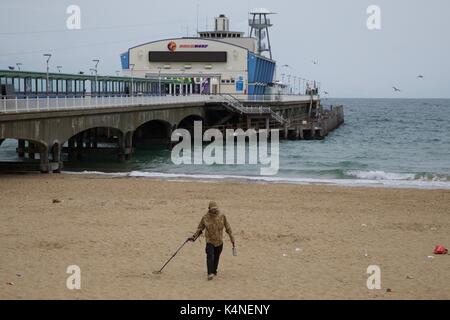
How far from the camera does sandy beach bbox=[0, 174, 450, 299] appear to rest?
1295 cm

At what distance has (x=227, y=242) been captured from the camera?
56.0ft

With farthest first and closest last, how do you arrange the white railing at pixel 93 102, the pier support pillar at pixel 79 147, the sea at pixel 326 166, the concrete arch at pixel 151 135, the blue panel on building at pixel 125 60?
the blue panel on building at pixel 125 60, the concrete arch at pixel 151 135, the pier support pillar at pixel 79 147, the sea at pixel 326 166, the white railing at pixel 93 102

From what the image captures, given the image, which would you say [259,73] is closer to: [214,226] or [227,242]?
[227,242]

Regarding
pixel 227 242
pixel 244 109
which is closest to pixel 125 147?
pixel 244 109

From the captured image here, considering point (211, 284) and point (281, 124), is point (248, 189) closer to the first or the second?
point (211, 284)

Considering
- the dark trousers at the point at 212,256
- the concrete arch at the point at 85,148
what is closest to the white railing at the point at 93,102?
the concrete arch at the point at 85,148

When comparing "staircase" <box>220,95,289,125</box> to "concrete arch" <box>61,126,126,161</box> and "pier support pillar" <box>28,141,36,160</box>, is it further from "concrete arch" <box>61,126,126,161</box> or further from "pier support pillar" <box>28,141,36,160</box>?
"pier support pillar" <box>28,141,36,160</box>

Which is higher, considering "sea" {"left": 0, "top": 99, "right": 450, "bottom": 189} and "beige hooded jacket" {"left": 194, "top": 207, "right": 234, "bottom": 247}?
"beige hooded jacket" {"left": 194, "top": 207, "right": 234, "bottom": 247}

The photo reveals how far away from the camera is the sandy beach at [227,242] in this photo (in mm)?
12945

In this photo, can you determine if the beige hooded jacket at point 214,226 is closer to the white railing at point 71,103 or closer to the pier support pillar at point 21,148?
the white railing at point 71,103

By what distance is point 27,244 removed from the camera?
1614 cm

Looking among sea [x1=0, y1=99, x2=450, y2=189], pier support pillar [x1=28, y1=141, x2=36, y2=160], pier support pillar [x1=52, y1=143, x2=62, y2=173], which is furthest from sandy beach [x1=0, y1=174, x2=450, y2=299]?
pier support pillar [x1=28, y1=141, x2=36, y2=160]

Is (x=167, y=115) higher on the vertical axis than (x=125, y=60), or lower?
lower
